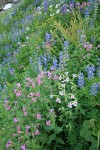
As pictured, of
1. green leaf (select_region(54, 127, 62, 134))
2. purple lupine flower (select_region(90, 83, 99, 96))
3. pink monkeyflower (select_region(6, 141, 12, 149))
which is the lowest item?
pink monkeyflower (select_region(6, 141, 12, 149))

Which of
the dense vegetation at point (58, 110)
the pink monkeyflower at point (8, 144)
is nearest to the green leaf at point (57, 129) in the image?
the dense vegetation at point (58, 110)

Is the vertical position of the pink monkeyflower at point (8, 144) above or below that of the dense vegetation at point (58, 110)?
below

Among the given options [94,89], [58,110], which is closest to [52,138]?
[58,110]

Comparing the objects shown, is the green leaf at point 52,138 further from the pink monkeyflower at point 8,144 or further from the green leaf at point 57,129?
the pink monkeyflower at point 8,144

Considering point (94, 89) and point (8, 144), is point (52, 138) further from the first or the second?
point (94, 89)

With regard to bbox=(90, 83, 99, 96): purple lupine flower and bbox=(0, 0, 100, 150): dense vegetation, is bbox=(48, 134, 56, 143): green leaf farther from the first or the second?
bbox=(90, 83, 99, 96): purple lupine flower

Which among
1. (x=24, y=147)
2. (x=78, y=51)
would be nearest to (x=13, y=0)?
(x=78, y=51)

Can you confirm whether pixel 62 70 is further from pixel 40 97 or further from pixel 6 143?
pixel 6 143

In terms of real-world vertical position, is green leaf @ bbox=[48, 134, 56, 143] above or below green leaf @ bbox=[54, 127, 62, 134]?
below

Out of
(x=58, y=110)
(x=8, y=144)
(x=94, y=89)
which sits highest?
(x=94, y=89)

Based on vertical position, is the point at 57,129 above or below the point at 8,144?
above

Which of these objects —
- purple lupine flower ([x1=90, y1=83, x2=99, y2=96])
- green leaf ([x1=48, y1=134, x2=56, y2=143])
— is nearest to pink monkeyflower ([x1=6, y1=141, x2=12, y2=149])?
green leaf ([x1=48, y1=134, x2=56, y2=143])

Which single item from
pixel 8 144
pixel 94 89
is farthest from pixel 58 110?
pixel 8 144

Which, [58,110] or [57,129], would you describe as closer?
[57,129]
